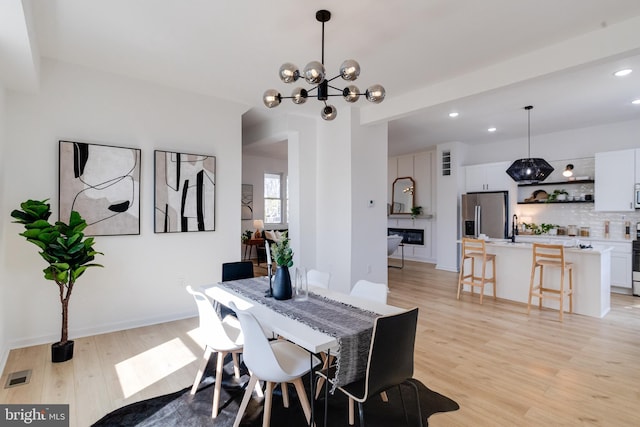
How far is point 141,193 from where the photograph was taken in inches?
155

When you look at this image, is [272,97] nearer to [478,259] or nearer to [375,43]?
[375,43]

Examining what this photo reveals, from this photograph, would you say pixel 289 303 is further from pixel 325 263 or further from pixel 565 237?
pixel 565 237

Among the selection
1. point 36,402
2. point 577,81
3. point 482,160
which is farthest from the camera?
point 482,160

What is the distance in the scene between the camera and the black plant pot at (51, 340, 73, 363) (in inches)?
118

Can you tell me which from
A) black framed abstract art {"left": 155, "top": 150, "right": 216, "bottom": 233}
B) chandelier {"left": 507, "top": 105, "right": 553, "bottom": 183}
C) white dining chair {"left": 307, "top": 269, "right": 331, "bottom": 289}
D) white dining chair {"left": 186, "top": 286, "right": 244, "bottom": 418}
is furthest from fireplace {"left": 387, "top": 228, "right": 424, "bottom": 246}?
white dining chair {"left": 186, "top": 286, "right": 244, "bottom": 418}

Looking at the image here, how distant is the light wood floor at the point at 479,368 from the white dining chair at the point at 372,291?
2.67 ft

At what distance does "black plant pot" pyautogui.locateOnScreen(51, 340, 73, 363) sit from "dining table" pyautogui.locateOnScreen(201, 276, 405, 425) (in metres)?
1.46

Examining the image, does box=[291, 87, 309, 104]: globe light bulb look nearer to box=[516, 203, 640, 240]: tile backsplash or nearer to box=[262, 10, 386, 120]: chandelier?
box=[262, 10, 386, 120]: chandelier

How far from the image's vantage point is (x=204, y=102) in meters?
4.42

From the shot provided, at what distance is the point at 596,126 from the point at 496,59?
4268 millimetres

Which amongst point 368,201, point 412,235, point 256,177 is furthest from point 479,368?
point 256,177

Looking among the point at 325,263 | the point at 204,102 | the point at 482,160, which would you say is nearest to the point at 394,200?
the point at 482,160

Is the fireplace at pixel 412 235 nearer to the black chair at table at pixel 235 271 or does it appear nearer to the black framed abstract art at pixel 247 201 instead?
the black framed abstract art at pixel 247 201

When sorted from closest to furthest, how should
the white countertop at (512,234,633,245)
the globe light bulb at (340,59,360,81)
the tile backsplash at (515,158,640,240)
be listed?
the globe light bulb at (340,59,360,81) < the white countertop at (512,234,633,245) < the tile backsplash at (515,158,640,240)
